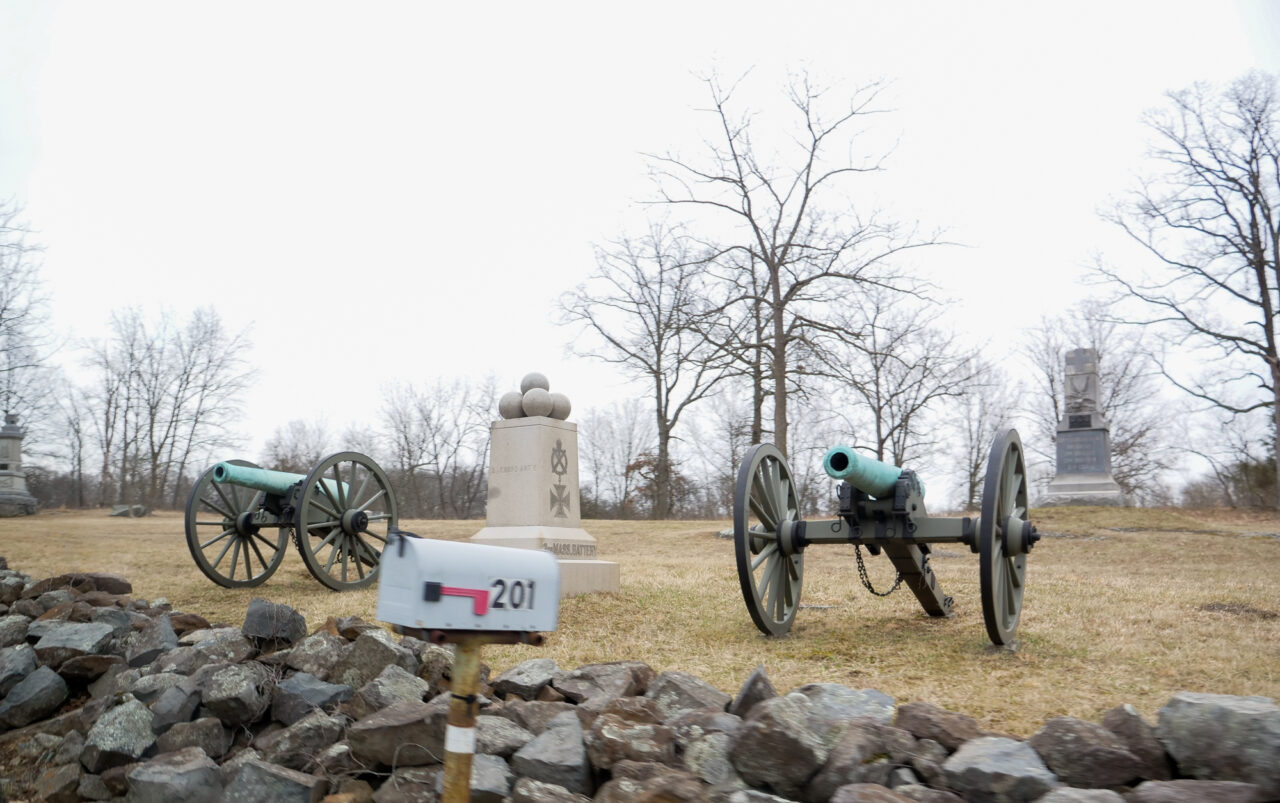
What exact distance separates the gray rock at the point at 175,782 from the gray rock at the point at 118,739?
0.51 metres

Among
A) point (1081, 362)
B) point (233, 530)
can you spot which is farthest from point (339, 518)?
point (1081, 362)

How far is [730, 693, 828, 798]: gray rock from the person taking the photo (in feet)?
12.1

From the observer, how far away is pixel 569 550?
379 inches

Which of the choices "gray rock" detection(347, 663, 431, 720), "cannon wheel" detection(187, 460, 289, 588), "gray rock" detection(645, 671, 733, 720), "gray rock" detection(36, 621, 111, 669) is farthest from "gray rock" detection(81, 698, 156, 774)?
"cannon wheel" detection(187, 460, 289, 588)

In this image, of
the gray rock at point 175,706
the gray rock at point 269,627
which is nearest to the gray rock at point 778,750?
the gray rock at point 175,706

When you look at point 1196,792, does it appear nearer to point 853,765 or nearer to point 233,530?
point 853,765

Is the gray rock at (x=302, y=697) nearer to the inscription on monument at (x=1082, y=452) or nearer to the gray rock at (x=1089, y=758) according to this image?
the gray rock at (x=1089, y=758)

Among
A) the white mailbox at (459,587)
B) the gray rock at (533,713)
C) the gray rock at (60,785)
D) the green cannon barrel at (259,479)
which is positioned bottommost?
the gray rock at (60,785)

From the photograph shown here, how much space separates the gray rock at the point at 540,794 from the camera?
3.87 meters

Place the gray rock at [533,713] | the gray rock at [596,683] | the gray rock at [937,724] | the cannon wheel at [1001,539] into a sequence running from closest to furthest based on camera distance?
1. the gray rock at [937,724]
2. the gray rock at [533,713]
3. the gray rock at [596,683]
4. the cannon wheel at [1001,539]

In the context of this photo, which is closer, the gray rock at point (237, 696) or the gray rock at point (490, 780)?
the gray rock at point (490, 780)

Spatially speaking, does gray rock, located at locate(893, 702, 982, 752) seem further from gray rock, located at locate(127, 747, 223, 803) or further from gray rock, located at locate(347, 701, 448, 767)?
gray rock, located at locate(127, 747, 223, 803)

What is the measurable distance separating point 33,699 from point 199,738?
2.37m

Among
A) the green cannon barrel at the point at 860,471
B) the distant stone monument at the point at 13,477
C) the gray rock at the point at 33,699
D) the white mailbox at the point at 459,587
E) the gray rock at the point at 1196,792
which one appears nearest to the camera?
the white mailbox at the point at 459,587
